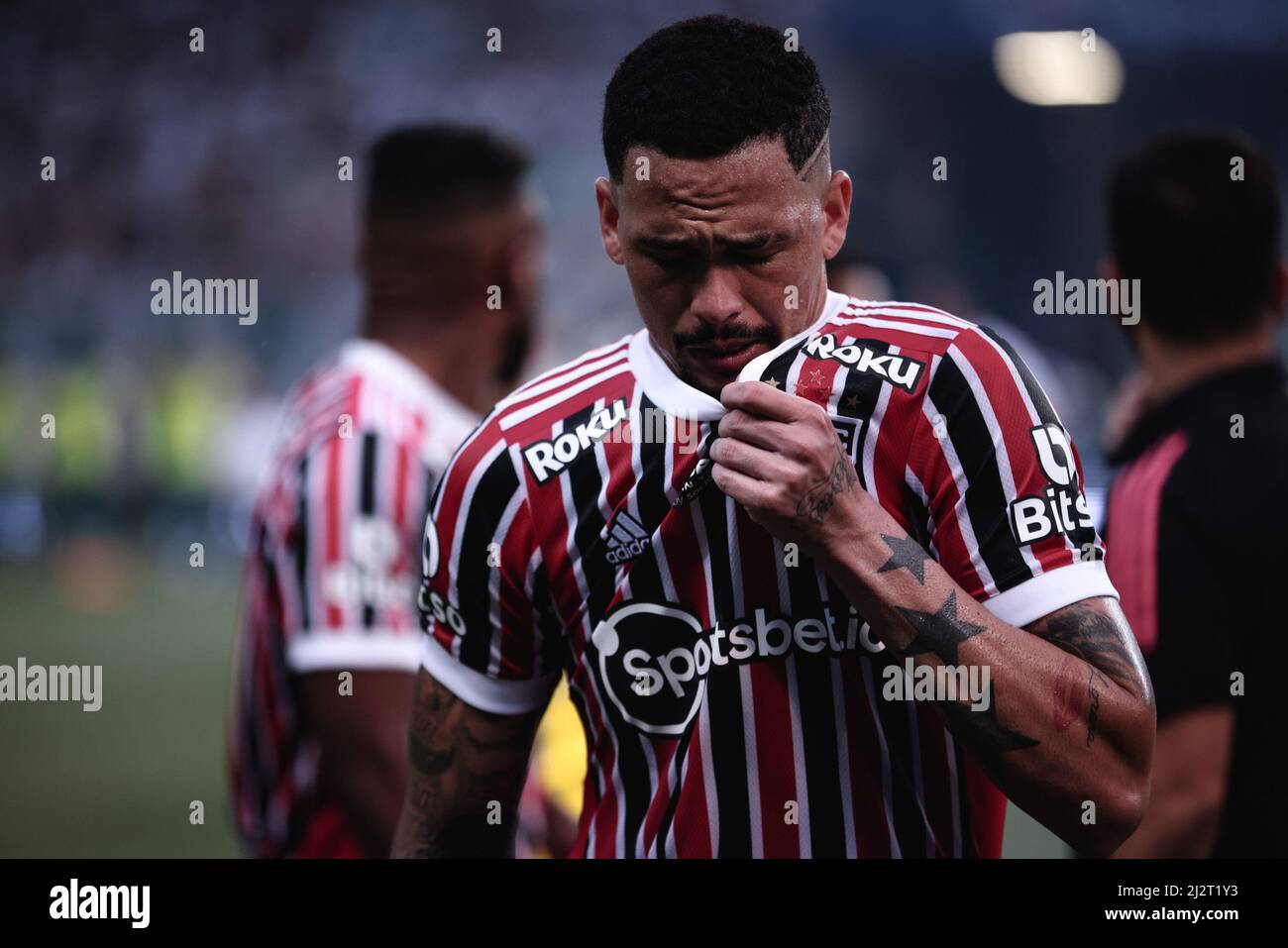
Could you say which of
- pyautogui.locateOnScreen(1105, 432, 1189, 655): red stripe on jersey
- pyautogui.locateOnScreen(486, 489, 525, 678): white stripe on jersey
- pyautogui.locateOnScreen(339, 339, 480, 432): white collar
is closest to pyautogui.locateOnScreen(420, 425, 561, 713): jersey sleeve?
pyautogui.locateOnScreen(486, 489, 525, 678): white stripe on jersey

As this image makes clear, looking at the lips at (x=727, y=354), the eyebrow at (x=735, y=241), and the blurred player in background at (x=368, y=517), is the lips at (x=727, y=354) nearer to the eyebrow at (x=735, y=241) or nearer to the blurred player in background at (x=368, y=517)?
the eyebrow at (x=735, y=241)

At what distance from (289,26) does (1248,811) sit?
15.8 m

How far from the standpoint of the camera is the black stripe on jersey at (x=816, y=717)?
5.57 ft

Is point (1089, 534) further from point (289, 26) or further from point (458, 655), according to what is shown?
point (289, 26)

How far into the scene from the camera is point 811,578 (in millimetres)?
1705

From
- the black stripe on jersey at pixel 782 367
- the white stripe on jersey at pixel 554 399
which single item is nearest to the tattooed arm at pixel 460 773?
the white stripe on jersey at pixel 554 399

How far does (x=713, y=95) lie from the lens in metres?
1.65

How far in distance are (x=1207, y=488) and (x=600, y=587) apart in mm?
1288

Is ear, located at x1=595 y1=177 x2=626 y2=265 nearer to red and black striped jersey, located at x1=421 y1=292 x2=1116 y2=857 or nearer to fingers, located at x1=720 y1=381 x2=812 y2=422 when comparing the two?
red and black striped jersey, located at x1=421 y1=292 x2=1116 y2=857

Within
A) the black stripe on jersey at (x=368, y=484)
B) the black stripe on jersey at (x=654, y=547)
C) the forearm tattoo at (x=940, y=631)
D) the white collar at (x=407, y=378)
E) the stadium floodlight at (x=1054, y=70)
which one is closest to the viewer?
the forearm tattoo at (x=940, y=631)

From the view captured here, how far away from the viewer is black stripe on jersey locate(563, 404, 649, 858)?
5.80 ft

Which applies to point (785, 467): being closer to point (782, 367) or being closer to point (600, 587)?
point (782, 367)

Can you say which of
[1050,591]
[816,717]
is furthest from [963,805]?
[1050,591]
